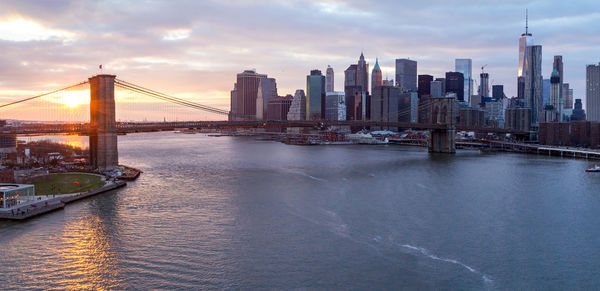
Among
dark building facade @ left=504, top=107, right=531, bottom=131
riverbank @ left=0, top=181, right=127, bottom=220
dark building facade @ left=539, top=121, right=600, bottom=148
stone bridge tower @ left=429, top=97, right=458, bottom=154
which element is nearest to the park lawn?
riverbank @ left=0, top=181, right=127, bottom=220

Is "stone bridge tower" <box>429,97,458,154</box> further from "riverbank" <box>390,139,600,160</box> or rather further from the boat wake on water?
the boat wake on water

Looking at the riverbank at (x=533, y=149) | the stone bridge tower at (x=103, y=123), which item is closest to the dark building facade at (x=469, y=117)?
the riverbank at (x=533, y=149)

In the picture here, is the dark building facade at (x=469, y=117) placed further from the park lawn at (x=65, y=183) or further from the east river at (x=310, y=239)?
the park lawn at (x=65, y=183)

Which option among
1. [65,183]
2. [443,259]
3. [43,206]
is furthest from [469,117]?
[43,206]

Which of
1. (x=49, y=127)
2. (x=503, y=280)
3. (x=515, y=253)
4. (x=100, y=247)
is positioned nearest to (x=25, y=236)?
(x=100, y=247)

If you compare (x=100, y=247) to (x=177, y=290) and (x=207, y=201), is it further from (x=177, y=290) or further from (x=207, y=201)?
(x=207, y=201)
